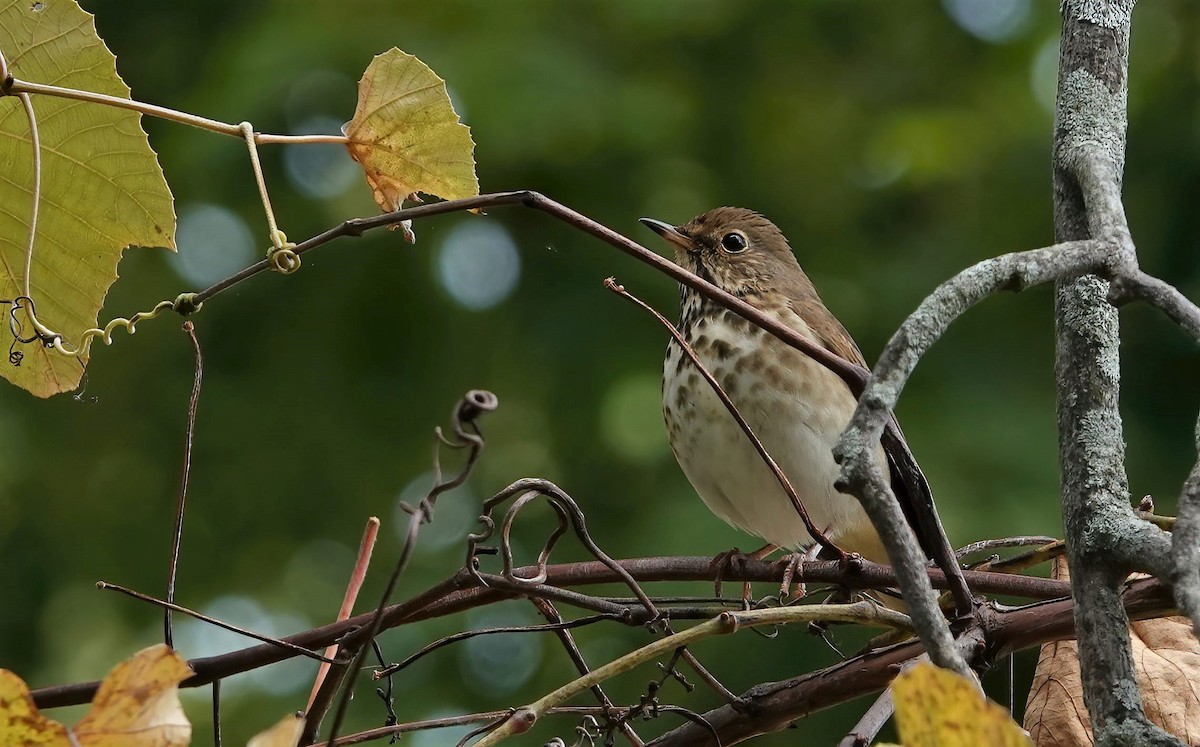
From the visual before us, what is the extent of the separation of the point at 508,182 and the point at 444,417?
29.5 inches

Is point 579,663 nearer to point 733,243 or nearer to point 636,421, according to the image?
point 733,243

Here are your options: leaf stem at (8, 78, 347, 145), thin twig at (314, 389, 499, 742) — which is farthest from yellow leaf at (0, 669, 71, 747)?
leaf stem at (8, 78, 347, 145)

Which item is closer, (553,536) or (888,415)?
(888,415)

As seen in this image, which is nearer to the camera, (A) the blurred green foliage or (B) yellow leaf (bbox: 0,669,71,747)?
(B) yellow leaf (bbox: 0,669,71,747)

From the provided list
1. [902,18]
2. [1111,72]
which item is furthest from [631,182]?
[1111,72]

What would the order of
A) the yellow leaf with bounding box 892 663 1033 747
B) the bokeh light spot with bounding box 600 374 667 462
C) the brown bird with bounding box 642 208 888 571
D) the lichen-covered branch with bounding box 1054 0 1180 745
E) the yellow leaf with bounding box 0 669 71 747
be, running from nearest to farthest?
1. the yellow leaf with bounding box 892 663 1033 747
2. the yellow leaf with bounding box 0 669 71 747
3. the lichen-covered branch with bounding box 1054 0 1180 745
4. the brown bird with bounding box 642 208 888 571
5. the bokeh light spot with bounding box 600 374 667 462

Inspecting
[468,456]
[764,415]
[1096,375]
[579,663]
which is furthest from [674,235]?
[468,456]

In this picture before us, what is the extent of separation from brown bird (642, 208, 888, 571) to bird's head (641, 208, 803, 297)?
0.02 meters

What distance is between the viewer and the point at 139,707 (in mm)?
683

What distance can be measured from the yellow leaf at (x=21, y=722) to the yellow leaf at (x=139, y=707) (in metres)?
0.02

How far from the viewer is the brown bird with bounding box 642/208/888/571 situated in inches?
81.6

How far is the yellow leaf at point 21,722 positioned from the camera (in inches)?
25.8

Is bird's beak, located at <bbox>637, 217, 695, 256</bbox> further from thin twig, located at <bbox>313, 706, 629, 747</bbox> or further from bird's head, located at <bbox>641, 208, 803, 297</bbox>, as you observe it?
thin twig, located at <bbox>313, 706, 629, 747</bbox>

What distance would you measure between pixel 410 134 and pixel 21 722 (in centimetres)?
64
